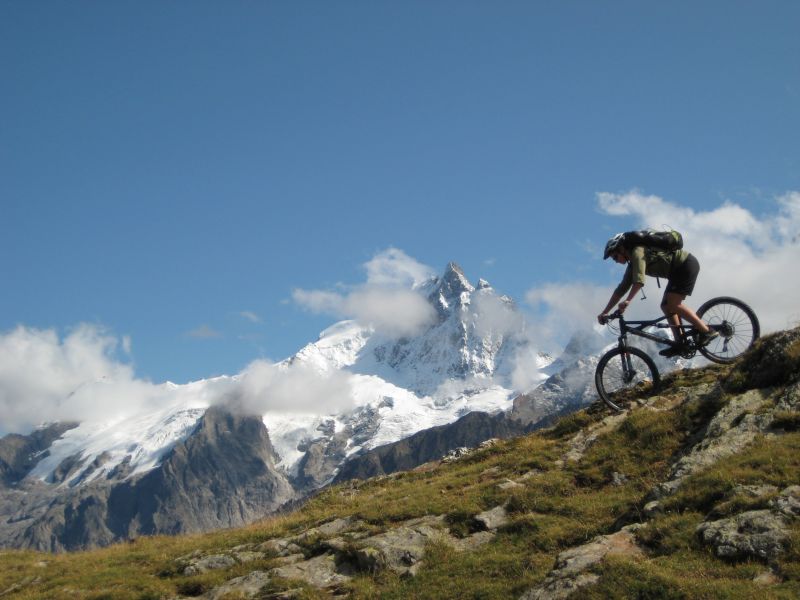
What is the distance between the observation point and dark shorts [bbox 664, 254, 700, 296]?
1953 cm

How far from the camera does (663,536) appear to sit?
13305 mm

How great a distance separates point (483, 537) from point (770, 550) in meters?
6.79

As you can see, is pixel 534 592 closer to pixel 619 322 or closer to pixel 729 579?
pixel 729 579

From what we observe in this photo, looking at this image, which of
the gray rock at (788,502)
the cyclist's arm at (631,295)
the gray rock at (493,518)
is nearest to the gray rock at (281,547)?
the gray rock at (493,518)

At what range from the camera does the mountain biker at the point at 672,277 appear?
19.5 metres

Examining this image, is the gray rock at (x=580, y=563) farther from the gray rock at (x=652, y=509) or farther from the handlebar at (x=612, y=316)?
the handlebar at (x=612, y=316)

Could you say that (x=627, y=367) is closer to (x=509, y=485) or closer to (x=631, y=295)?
(x=631, y=295)

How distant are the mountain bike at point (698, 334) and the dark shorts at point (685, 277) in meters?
0.92

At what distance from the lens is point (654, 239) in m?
19.4

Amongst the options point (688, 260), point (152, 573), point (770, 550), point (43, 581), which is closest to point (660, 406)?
point (688, 260)

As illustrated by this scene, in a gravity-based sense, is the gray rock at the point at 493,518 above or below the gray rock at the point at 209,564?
below

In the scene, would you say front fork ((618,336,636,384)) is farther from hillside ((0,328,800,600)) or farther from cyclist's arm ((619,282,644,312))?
cyclist's arm ((619,282,644,312))

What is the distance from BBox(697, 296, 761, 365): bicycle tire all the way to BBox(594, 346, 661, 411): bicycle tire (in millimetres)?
1813

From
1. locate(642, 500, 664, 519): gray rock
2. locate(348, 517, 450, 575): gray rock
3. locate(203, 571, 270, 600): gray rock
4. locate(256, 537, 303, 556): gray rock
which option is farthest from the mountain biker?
locate(203, 571, 270, 600): gray rock
